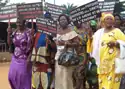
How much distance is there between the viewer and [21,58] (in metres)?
7.35

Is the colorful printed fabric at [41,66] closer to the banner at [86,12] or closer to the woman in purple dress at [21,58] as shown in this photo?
the woman in purple dress at [21,58]

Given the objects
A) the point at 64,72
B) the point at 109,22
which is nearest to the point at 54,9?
the point at 64,72

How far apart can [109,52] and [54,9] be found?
158cm

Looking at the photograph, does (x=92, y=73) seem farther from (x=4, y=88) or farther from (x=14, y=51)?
(x=4, y=88)

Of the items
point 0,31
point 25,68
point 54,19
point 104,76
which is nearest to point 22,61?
point 25,68

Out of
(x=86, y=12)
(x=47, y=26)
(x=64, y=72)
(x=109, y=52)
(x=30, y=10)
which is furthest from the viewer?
(x=30, y=10)

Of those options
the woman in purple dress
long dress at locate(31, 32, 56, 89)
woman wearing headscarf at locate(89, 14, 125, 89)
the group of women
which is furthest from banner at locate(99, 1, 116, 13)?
the woman in purple dress

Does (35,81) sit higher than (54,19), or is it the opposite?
(54,19)

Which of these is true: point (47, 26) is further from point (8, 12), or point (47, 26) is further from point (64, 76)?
point (64, 76)

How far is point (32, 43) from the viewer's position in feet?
23.7

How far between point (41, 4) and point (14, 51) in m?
1.13

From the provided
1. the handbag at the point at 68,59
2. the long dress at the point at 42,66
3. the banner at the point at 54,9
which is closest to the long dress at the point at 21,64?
the long dress at the point at 42,66

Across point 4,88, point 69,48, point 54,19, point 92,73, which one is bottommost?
point 4,88

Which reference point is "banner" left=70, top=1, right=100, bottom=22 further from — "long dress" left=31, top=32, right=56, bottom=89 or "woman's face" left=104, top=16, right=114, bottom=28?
"long dress" left=31, top=32, right=56, bottom=89
